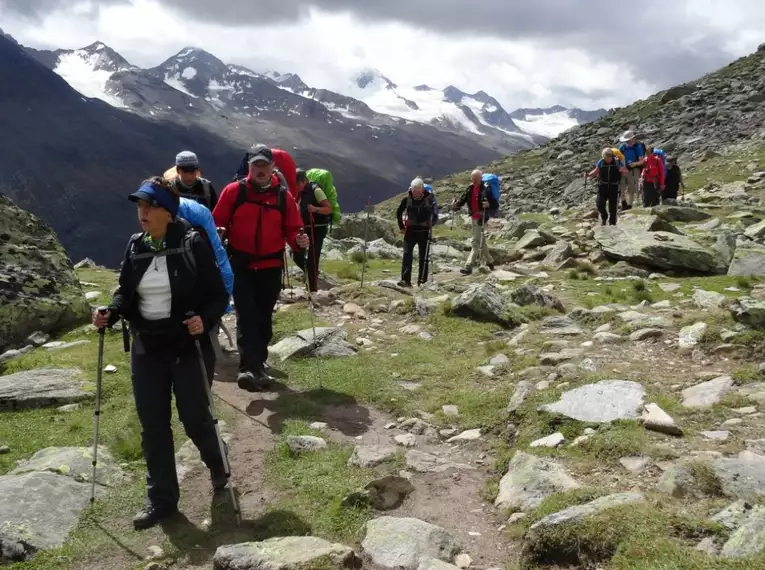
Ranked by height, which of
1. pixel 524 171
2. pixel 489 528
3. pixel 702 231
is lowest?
pixel 489 528

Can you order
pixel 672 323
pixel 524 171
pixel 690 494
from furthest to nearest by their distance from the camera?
pixel 524 171 → pixel 672 323 → pixel 690 494

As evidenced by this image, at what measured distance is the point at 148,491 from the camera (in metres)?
7.12

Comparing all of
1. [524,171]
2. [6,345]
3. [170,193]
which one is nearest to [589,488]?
[170,193]

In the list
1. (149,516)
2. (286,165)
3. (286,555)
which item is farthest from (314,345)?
(286,555)

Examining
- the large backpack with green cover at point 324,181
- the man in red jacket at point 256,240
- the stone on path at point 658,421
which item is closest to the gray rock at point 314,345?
the man in red jacket at point 256,240

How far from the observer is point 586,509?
19.1 ft

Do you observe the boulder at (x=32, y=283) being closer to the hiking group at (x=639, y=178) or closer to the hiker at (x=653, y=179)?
the hiking group at (x=639, y=178)

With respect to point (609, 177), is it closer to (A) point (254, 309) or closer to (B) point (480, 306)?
(B) point (480, 306)

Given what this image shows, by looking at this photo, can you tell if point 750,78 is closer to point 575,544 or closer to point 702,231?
point 702,231

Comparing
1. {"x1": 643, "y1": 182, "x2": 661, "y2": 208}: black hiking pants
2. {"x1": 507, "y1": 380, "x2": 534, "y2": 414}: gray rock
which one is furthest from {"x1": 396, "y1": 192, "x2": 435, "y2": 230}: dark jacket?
{"x1": 643, "y1": 182, "x2": 661, "y2": 208}: black hiking pants

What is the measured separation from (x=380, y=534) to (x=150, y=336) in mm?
3103

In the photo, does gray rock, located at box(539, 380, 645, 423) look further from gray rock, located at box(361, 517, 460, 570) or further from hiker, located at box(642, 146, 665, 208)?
hiker, located at box(642, 146, 665, 208)

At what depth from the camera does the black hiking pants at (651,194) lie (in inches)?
1191

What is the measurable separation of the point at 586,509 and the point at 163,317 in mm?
4526
